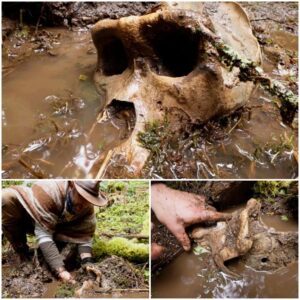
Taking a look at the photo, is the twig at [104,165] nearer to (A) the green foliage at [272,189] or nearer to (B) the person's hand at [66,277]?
(B) the person's hand at [66,277]

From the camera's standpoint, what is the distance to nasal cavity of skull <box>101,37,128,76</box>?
3562 millimetres

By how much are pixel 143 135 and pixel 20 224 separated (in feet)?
3.38

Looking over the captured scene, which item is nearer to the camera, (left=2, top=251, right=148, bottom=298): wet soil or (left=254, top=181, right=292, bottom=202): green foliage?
(left=2, top=251, right=148, bottom=298): wet soil

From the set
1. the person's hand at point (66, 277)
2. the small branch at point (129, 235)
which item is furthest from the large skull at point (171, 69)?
the person's hand at point (66, 277)

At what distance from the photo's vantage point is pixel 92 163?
290 cm

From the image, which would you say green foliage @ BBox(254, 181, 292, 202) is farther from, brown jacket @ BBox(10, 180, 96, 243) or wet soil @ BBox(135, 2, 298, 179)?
brown jacket @ BBox(10, 180, 96, 243)

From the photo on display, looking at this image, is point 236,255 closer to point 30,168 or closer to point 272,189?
point 272,189

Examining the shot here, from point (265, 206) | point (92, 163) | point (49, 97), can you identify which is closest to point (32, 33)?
point (49, 97)

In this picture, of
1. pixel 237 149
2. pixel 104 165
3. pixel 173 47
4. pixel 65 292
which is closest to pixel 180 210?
pixel 104 165

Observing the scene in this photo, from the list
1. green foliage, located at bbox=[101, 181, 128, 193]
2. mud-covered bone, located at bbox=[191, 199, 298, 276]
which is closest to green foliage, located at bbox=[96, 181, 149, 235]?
green foliage, located at bbox=[101, 181, 128, 193]

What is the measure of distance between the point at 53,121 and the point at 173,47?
1.06m

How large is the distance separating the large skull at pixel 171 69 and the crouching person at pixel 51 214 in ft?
1.86

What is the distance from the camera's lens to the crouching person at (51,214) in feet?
7.28

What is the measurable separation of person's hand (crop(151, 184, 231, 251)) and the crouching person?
29 cm
